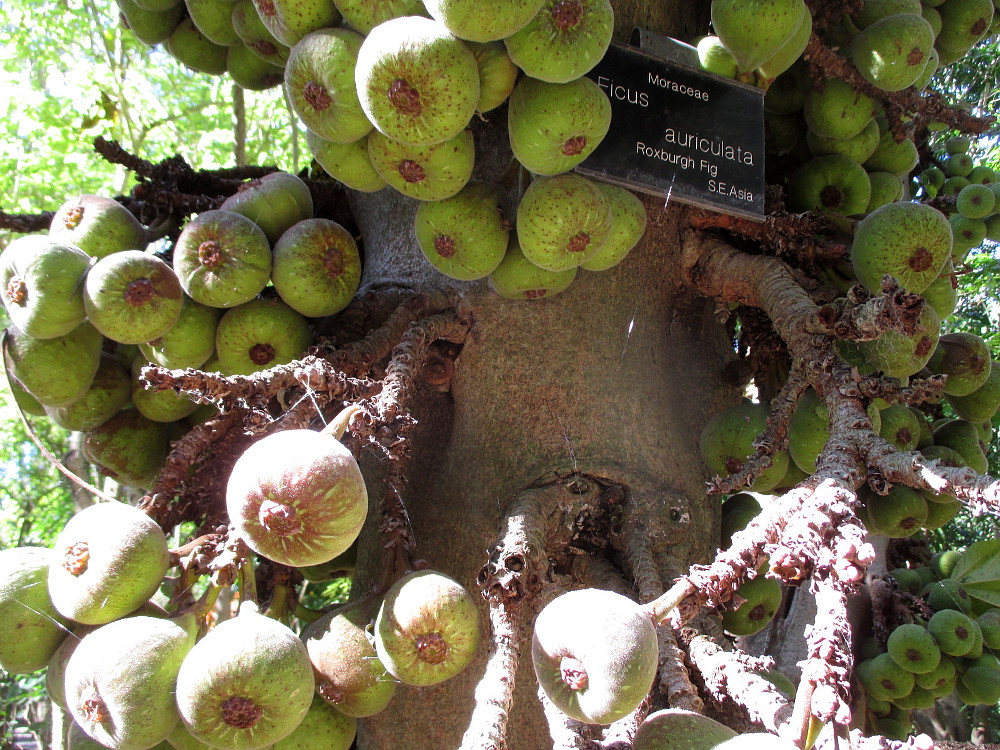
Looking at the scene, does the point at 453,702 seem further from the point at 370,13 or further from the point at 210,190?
the point at 210,190

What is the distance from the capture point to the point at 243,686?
4.16ft

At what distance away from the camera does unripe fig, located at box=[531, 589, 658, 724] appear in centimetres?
109

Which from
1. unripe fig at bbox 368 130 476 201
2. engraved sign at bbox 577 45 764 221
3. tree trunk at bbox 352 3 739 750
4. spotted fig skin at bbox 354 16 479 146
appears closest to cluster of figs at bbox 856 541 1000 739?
tree trunk at bbox 352 3 739 750

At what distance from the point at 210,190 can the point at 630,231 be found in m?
1.41

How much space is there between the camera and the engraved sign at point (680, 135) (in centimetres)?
181

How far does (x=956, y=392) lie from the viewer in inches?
90.6

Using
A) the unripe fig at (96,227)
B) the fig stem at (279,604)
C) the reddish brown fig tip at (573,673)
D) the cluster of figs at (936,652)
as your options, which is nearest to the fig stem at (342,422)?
the reddish brown fig tip at (573,673)

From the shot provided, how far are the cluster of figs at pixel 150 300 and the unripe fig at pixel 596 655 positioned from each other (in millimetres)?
1036

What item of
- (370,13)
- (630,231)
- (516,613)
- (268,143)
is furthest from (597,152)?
(268,143)

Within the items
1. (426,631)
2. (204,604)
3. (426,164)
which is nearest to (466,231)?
(426,164)

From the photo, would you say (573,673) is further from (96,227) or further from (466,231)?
(96,227)

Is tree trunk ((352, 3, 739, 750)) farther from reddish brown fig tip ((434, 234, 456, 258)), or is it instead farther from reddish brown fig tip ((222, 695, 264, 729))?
reddish brown fig tip ((222, 695, 264, 729))

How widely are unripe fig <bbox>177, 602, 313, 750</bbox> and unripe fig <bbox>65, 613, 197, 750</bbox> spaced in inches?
1.6

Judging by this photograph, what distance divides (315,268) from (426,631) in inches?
36.4
